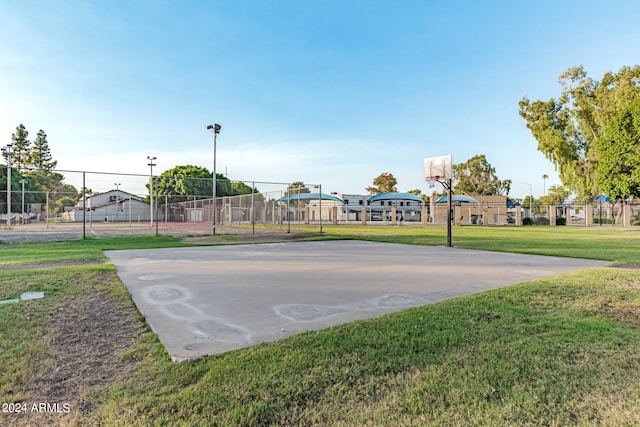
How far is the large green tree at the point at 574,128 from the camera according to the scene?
32.6 m

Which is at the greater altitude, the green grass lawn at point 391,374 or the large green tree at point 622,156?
the large green tree at point 622,156

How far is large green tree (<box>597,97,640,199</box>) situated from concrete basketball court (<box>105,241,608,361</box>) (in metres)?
19.3

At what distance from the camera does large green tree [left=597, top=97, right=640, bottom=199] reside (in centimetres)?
2233

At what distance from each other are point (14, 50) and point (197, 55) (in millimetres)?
7065

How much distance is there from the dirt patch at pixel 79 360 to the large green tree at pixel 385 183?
253 feet

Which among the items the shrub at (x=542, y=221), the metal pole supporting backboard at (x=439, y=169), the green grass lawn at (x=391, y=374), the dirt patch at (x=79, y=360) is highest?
the metal pole supporting backboard at (x=439, y=169)

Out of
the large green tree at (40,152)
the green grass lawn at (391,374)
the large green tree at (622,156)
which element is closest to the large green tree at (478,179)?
the large green tree at (622,156)

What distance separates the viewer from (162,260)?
853 cm

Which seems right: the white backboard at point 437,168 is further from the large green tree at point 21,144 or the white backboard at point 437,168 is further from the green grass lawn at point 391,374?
the large green tree at point 21,144

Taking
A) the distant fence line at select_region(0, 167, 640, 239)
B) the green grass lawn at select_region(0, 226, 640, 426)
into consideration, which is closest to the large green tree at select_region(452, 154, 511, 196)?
the distant fence line at select_region(0, 167, 640, 239)

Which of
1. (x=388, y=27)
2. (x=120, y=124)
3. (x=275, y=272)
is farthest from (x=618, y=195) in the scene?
(x=120, y=124)

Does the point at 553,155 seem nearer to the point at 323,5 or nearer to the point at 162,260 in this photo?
the point at 323,5

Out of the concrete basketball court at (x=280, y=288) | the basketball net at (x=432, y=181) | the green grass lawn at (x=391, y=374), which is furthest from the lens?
the basketball net at (x=432, y=181)

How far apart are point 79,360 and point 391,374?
2.38m
